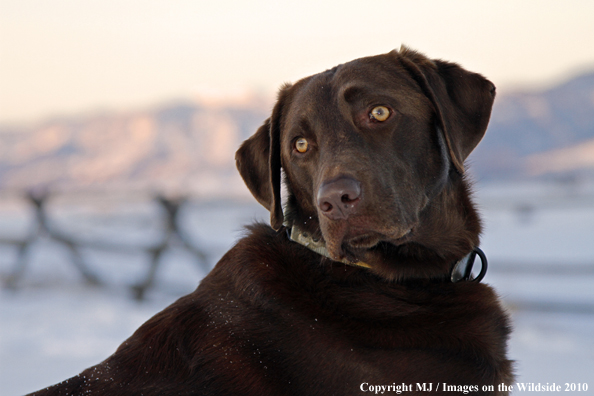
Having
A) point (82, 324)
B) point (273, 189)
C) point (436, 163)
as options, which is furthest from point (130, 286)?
point (436, 163)

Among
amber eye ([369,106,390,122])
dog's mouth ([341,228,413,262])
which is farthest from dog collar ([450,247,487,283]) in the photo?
amber eye ([369,106,390,122])

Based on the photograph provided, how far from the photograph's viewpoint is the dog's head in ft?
7.60

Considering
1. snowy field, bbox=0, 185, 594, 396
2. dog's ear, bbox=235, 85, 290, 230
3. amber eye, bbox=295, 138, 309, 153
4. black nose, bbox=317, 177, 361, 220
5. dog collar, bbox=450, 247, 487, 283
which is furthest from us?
snowy field, bbox=0, 185, 594, 396

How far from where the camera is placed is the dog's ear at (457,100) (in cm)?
250

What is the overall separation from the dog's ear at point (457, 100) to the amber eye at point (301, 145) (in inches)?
24.6

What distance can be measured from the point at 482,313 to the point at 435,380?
0.44 metres

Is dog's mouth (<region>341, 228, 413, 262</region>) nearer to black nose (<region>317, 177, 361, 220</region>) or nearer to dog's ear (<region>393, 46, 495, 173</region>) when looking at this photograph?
black nose (<region>317, 177, 361, 220</region>)

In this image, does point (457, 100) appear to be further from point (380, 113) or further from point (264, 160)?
point (264, 160)

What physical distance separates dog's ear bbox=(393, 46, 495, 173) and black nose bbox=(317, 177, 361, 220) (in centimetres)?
55

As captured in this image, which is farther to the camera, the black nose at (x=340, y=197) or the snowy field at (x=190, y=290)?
the snowy field at (x=190, y=290)

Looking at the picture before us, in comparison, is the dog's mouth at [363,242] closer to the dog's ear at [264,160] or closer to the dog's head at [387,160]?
the dog's head at [387,160]

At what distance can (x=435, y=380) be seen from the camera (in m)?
2.04

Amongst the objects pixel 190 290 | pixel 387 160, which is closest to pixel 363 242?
pixel 387 160

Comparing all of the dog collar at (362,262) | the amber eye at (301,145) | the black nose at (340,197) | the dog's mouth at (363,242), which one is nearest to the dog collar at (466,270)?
the dog collar at (362,262)
